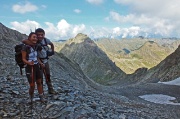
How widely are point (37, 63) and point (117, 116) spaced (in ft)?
18.4

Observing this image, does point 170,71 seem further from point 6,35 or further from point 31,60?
point 31,60

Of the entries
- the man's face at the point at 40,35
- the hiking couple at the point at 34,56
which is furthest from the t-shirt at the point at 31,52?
the man's face at the point at 40,35

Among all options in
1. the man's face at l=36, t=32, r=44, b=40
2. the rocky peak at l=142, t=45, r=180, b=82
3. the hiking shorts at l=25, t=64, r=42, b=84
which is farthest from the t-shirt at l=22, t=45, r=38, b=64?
the rocky peak at l=142, t=45, r=180, b=82

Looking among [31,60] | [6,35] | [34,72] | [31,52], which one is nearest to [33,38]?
[31,52]

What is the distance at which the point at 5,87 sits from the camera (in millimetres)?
18172

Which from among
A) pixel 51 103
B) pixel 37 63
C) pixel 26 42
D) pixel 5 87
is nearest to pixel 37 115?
pixel 51 103

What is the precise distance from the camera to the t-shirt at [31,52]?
13.9 meters

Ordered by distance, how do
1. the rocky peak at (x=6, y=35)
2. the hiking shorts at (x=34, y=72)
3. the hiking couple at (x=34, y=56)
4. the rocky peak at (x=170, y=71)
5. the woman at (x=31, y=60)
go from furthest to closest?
the rocky peak at (x=170, y=71) < the rocky peak at (x=6, y=35) < the hiking shorts at (x=34, y=72) < the hiking couple at (x=34, y=56) < the woman at (x=31, y=60)

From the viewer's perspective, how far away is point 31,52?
1424cm

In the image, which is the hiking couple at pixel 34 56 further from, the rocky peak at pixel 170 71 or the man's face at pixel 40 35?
the rocky peak at pixel 170 71

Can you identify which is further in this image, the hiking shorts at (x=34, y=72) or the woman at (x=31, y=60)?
the hiking shorts at (x=34, y=72)

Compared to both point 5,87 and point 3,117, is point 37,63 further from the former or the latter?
point 5,87

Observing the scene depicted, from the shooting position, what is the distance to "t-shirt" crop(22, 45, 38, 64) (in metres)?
13.9

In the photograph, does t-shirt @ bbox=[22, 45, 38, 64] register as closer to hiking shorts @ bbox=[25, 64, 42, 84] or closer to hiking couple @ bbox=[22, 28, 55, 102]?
hiking couple @ bbox=[22, 28, 55, 102]
